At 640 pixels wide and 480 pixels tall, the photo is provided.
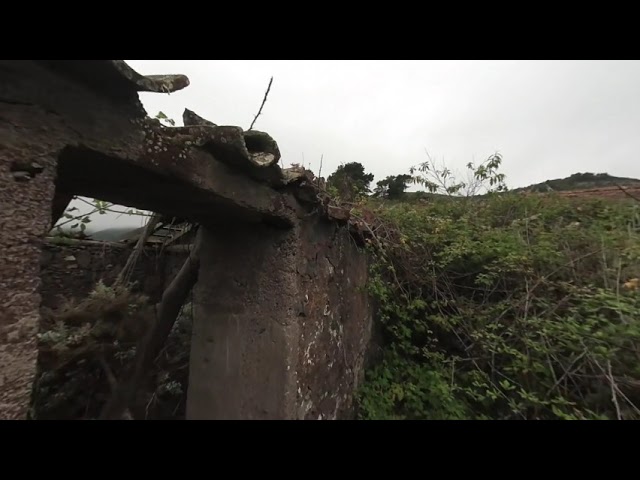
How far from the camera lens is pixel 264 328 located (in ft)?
6.56

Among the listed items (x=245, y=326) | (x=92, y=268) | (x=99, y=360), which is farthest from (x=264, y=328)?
(x=92, y=268)

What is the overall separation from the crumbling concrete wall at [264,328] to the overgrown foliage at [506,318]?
72 cm

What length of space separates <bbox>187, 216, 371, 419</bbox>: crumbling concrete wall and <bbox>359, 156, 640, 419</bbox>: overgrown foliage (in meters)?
0.72

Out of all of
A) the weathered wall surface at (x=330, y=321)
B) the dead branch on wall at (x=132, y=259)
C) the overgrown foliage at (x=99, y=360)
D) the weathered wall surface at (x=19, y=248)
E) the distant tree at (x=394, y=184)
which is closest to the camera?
the weathered wall surface at (x=19, y=248)

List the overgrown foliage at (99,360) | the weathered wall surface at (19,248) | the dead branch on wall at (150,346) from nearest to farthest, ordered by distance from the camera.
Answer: the weathered wall surface at (19,248) < the dead branch on wall at (150,346) < the overgrown foliage at (99,360)

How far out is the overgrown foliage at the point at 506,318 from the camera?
2262 millimetres

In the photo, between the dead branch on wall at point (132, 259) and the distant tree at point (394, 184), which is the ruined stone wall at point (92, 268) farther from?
the distant tree at point (394, 184)

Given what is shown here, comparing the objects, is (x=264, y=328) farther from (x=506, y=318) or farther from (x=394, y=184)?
(x=394, y=184)

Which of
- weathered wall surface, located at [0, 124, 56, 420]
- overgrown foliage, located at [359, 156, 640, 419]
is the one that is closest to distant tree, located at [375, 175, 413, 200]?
overgrown foliage, located at [359, 156, 640, 419]

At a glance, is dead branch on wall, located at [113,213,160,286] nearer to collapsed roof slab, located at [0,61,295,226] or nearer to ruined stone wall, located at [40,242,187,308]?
ruined stone wall, located at [40,242,187,308]

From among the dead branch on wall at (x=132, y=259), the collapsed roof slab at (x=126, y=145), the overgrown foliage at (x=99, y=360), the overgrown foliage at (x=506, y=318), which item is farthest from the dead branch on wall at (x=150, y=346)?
the overgrown foliage at (x=506, y=318)
